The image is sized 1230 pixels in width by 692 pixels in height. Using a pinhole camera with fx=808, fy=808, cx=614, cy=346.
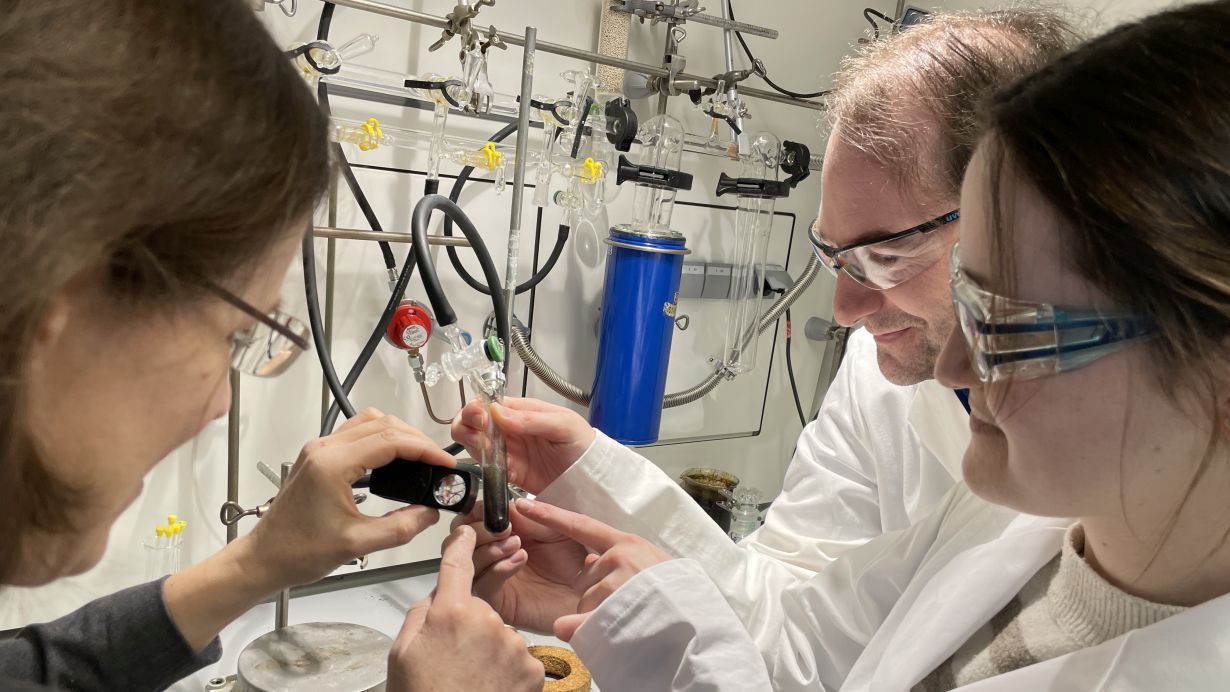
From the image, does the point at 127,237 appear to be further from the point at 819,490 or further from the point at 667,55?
the point at 667,55

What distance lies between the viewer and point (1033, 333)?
69 centimetres

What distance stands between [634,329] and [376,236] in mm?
592

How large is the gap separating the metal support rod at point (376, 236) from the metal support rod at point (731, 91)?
673mm

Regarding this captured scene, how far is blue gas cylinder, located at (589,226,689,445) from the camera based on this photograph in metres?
1.75

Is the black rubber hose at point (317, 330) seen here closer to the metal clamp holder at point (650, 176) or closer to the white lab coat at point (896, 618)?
the white lab coat at point (896, 618)

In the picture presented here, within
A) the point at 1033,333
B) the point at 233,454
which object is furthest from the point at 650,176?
the point at 1033,333

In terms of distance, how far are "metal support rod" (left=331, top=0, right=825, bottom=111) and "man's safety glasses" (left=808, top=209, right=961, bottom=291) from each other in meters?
0.70

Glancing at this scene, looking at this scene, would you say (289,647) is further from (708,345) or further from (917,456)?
(708,345)

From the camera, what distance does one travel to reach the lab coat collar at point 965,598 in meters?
0.94

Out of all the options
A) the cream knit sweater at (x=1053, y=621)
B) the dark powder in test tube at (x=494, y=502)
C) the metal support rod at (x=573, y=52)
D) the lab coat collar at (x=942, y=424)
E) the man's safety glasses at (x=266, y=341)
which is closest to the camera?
the man's safety glasses at (x=266, y=341)

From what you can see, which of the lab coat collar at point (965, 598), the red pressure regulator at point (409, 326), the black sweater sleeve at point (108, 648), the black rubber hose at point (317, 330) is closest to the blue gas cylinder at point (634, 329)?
the red pressure regulator at point (409, 326)

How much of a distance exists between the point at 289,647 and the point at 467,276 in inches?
29.4

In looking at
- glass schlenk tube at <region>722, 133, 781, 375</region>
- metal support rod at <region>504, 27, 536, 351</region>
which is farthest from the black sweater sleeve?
glass schlenk tube at <region>722, 133, 781, 375</region>

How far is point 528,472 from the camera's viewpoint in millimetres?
1362
